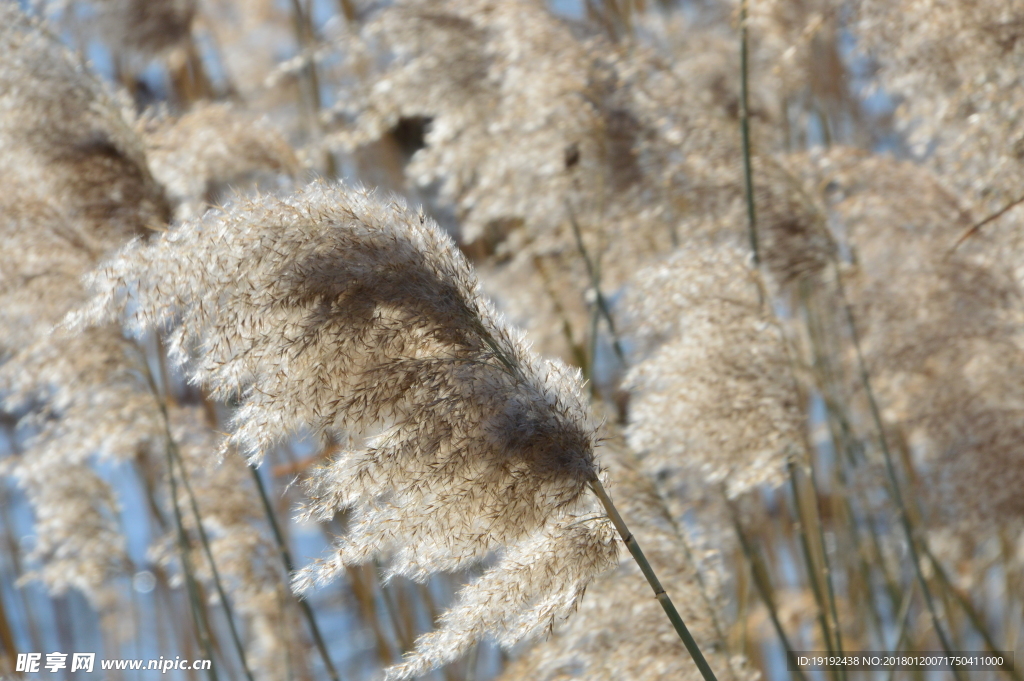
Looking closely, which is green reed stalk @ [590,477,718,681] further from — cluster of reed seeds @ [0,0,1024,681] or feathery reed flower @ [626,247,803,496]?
feathery reed flower @ [626,247,803,496]

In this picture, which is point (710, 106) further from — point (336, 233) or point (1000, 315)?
point (336, 233)

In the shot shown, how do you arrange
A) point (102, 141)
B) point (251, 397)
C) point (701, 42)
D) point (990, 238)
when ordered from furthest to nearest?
point (701, 42) < point (990, 238) < point (102, 141) < point (251, 397)

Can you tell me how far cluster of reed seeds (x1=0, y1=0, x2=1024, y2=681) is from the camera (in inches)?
44.8

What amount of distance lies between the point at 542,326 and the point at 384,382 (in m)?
2.01

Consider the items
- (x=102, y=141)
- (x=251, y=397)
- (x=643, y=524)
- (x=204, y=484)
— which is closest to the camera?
(x=251, y=397)

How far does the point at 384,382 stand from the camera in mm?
1141

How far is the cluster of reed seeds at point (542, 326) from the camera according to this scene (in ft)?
3.73

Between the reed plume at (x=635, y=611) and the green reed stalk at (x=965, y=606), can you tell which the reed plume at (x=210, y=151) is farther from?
the green reed stalk at (x=965, y=606)

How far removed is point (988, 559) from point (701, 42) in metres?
2.26

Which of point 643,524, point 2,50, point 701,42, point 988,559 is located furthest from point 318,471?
point 988,559

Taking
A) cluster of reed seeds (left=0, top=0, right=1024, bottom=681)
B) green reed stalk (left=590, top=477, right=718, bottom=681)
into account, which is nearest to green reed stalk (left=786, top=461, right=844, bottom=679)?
cluster of reed seeds (left=0, top=0, right=1024, bottom=681)

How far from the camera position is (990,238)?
7.58ft

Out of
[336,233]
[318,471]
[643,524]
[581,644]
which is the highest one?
[336,233]

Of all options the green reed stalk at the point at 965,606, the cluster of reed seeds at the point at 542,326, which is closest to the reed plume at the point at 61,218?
the cluster of reed seeds at the point at 542,326
